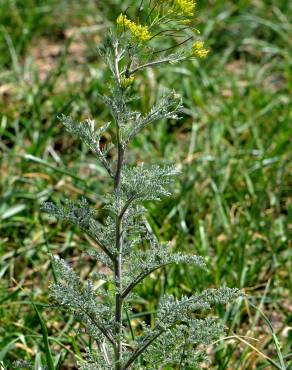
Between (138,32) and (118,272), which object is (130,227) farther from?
(138,32)

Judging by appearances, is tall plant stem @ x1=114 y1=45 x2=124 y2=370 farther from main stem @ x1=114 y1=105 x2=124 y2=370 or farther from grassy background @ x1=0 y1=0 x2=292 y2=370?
grassy background @ x1=0 y1=0 x2=292 y2=370

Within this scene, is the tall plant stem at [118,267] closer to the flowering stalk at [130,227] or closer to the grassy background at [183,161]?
the flowering stalk at [130,227]

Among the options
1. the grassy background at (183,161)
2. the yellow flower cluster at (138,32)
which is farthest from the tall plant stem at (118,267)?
the grassy background at (183,161)

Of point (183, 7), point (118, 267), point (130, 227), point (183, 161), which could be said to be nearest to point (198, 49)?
point (183, 7)

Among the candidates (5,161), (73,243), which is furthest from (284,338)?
(5,161)

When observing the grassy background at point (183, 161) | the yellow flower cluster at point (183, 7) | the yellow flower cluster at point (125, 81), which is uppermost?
the yellow flower cluster at point (183, 7)

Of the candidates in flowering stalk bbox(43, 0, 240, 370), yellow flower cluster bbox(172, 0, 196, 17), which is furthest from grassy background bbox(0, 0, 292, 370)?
yellow flower cluster bbox(172, 0, 196, 17)

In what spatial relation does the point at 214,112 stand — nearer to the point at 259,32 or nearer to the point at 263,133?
the point at 263,133
